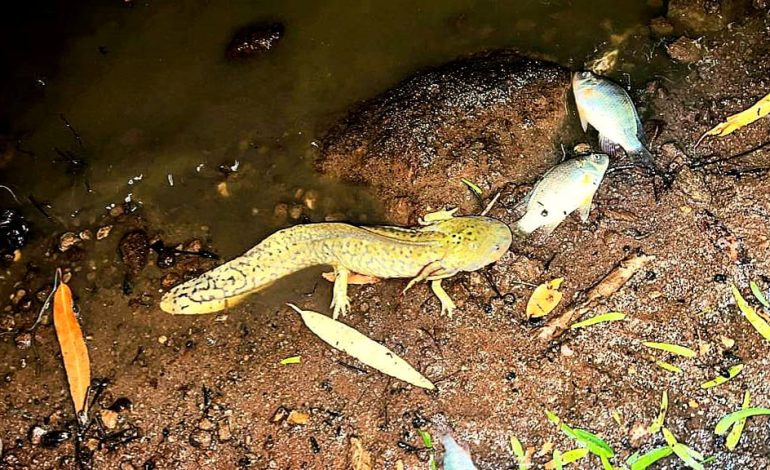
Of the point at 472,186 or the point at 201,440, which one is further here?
the point at 472,186

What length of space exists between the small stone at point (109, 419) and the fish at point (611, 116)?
13.3ft

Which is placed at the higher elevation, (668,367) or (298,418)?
(668,367)

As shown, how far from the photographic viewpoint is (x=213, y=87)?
21.0 feet

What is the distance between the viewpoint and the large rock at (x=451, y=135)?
582cm

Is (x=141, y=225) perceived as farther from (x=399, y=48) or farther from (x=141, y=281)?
(x=399, y=48)

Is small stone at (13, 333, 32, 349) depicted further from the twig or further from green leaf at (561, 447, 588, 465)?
green leaf at (561, 447, 588, 465)

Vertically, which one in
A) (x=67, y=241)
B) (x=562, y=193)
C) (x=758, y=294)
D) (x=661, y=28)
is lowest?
(x=758, y=294)

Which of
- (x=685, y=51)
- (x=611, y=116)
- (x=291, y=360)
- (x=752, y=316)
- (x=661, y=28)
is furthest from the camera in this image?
(x=661, y=28)

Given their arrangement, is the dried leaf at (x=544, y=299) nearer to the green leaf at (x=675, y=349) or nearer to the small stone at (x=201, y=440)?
the green leaf at (x=675, y=349)

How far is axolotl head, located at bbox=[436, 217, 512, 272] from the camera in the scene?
210 inches

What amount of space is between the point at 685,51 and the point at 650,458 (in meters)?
3.20

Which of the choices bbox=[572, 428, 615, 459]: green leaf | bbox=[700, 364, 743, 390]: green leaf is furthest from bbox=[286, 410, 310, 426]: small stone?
bbox=[700, 364, 743, 390]: green leaf

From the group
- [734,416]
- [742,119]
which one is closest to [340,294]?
[734,416]

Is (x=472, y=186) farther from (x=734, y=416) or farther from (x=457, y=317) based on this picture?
(x=734, y=416)
